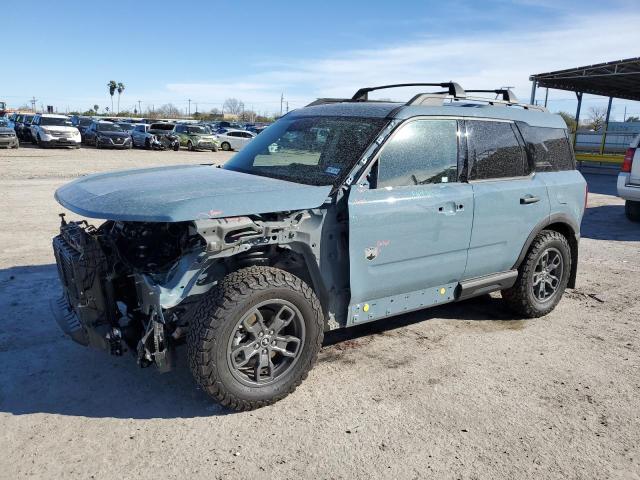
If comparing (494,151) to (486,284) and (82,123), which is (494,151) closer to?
(486,284)

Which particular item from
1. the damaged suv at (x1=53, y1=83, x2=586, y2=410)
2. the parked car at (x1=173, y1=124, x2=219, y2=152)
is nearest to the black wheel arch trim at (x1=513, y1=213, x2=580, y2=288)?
the damaged suv at (x1=53, y1=83, x2=586, y2=410)

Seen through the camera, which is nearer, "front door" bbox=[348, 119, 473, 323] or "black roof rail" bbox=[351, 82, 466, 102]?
"front door" bbox=[348, 119, 473, 323]

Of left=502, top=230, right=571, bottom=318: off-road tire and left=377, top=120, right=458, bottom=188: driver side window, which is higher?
left=377, top=120, right=458, bottom=188: driver side window

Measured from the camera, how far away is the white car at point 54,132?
86.7 ft

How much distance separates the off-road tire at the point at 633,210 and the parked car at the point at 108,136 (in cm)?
2548

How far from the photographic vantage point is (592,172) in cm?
2316

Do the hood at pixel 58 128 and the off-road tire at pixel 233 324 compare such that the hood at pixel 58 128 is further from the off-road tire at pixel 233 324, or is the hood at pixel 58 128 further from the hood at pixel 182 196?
the off-road tire at pixel 233 324

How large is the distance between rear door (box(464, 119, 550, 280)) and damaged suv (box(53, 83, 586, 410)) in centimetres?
2

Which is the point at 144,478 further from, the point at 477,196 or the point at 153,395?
the point at 477,196

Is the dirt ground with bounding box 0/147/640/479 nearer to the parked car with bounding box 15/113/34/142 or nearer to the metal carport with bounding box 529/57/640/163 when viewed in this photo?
the metal carport with bounding box 529/57/640/163

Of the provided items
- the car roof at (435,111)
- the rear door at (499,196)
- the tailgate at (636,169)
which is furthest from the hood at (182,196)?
the tailgate at (636,169)

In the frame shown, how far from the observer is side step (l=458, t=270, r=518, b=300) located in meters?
4.51

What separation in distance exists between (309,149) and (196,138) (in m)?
29.0

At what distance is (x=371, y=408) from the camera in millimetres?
3510
